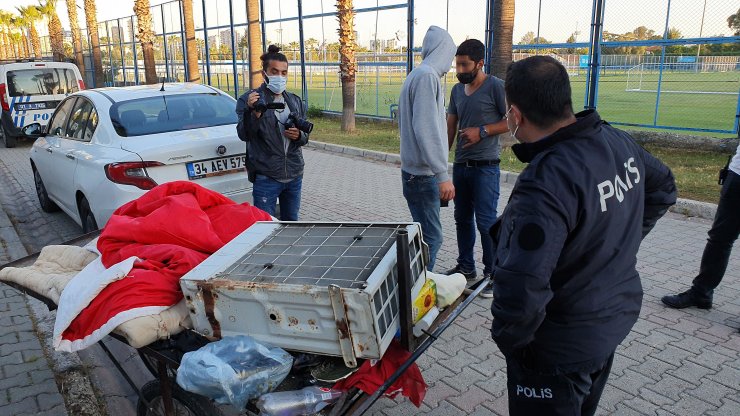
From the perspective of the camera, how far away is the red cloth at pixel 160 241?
2307 millimetres

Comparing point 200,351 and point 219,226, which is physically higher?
point 219,226

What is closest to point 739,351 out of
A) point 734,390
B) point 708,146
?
point 734,390

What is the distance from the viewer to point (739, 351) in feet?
12.0

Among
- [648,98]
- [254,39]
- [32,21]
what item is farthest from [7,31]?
[648,98]

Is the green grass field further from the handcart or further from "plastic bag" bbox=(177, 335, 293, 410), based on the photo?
"plastic bag" bbox=(177, 335, 293, 410)

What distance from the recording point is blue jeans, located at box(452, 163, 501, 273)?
4.45 meters

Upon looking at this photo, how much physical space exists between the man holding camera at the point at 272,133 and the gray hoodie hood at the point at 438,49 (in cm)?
123

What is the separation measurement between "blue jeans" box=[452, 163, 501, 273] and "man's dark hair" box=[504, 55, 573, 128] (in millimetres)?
2558

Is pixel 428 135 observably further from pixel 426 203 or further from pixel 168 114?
pixel 168 114

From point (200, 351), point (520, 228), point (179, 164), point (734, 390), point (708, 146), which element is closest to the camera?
point (520, 228)

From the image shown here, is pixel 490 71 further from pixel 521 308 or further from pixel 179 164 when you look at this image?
pixel 521 308

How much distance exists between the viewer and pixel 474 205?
15.0 feet

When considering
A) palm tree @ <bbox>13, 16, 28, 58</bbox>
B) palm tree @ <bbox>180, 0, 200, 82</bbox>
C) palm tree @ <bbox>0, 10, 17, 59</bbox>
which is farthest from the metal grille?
palm tree @ <bbox>0, 10, 17, 59</bbox>

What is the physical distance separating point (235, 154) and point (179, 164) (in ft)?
1.81
